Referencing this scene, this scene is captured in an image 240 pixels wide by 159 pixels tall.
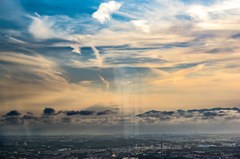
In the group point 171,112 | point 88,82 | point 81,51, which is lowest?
point 171,112

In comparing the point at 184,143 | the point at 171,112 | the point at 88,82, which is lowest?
the point at 184,143

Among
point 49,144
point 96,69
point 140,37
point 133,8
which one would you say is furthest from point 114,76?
point 49,144

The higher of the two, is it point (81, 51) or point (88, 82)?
point (81, 51)

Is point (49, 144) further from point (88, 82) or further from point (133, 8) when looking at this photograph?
point (133, 8)

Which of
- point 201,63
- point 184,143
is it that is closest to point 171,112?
point 184,143

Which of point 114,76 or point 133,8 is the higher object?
point 133,8

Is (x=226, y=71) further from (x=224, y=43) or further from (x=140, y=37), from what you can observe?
(x=140, y=37)
